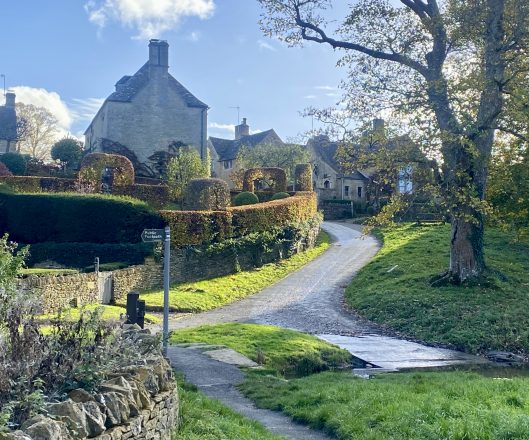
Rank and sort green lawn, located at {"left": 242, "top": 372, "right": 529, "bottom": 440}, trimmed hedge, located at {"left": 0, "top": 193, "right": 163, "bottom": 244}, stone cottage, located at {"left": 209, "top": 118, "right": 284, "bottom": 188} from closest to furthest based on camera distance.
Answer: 1. green lawn, located at {"left": 242, "top": 372, "right": 529, "bottom": 440}
2. trimmed hedge, located at {"left": 0, "top": 193, "right": 163, "bottom": 244}
3. stone cottage, located at {"left": 209, "top": 118, "right": 284, "bottom": 188}

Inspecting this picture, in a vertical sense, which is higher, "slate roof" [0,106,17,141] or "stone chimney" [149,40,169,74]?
"stone chimney" [149,40,169,74]

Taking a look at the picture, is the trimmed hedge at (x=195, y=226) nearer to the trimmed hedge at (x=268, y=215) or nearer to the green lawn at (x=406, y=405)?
the trimmed hedge at (x=268, y=215)

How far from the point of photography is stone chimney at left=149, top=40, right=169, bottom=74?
47156 mm

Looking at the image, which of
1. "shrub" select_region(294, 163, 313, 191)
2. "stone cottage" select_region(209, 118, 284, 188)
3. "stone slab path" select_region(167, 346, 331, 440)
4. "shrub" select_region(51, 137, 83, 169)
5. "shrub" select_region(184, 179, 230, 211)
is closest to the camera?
"stone slab path" select_region(167, 346, 331, 440)

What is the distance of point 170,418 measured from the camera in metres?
6.54

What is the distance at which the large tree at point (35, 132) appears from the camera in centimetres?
6776

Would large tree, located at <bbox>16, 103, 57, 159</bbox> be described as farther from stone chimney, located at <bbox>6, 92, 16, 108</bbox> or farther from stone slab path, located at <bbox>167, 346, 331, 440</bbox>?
stone slab path, located at <bbox>167, 346, 331, 440</bbox>

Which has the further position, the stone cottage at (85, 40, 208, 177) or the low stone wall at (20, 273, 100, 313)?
the stone cottage at (85, 40, 208, 177)

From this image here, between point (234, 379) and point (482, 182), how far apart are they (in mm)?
13073

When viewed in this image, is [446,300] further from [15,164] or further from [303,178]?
[15,164]

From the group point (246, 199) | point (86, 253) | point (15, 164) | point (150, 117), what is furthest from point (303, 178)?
point (15, 164)

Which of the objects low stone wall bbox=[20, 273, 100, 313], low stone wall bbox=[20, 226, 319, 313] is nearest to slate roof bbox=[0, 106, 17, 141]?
low stone wall bbox=[20, 226, 319, 313]

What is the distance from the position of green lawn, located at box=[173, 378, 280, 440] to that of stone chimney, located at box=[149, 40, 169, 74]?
138 feet

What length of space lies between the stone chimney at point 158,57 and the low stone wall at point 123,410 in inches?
1676
